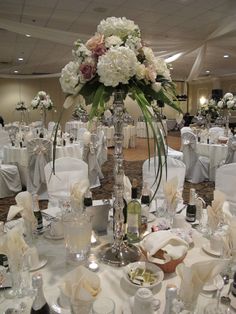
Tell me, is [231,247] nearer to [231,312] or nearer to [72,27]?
[231,312]

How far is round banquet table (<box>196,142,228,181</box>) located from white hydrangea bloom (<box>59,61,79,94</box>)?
4.46m

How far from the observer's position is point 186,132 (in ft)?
18.1

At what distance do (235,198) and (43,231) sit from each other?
146cm

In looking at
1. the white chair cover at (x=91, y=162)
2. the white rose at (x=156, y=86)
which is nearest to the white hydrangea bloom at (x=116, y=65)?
the white rose at (x=156, y=86)

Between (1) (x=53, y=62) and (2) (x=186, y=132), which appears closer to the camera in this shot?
(2) (x=186, y=132)

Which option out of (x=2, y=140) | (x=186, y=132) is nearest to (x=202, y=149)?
(x=186, y=132)

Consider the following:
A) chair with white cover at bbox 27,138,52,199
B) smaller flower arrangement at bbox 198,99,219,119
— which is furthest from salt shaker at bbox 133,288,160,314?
smaller flower arrangement at bbox 198,99,219,119

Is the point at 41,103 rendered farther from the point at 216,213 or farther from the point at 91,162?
the point at 216,213

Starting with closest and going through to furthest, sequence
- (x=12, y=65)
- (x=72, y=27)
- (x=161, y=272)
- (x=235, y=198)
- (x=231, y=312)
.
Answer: (x=231, y=312) → (x=161, y=272) → (x=235, y=198) → (x=72, y=27) → (x=12, y=65)

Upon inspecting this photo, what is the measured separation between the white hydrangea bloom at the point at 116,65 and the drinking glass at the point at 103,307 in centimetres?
77

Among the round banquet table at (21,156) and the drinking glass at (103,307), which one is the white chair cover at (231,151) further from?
the drinking glass at (103,307)

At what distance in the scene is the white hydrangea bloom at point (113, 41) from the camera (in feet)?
3.87

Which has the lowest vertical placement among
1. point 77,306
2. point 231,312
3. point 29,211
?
point 231,312

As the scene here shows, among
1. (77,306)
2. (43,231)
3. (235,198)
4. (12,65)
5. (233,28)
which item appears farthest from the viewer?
(12,65)
